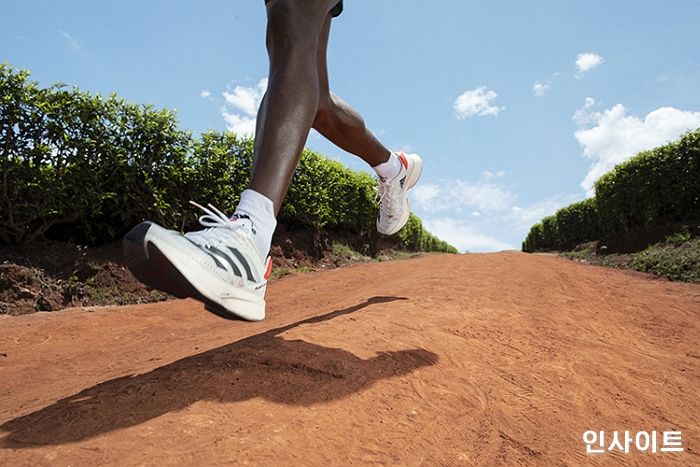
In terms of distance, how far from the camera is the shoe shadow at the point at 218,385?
137 cm

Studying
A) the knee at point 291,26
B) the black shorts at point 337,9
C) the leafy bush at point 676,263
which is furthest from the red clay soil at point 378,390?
the leafy bush at point 676,263

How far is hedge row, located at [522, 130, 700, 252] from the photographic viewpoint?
927 cm

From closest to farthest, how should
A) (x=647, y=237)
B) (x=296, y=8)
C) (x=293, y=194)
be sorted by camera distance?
(x=296, y=8) → (x=293, y=194) → (x=647, y=237)

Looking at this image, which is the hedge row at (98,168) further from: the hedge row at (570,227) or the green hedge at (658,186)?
the hedge row at (570,227)

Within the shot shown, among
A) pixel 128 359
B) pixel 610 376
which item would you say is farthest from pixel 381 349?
pixel 128 359

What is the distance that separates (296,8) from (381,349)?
142 cm

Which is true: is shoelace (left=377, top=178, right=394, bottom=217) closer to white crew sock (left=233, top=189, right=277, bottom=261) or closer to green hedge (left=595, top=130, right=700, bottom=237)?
white crew sock (left=233, top=189, right=277, bottom=261)

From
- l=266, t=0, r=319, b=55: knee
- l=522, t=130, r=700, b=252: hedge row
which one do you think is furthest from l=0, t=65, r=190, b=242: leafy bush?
l=522, t=130, r=700, b=252: hedge row

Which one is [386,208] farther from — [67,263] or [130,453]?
[67,263]

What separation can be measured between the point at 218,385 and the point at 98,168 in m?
4.70

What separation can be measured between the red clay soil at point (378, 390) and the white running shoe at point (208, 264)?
1.04ft

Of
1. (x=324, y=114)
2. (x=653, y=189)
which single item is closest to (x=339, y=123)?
(x=324, y=114)

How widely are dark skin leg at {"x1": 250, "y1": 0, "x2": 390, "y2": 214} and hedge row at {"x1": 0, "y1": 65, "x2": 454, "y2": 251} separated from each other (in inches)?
167

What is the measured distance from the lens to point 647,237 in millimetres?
9711
